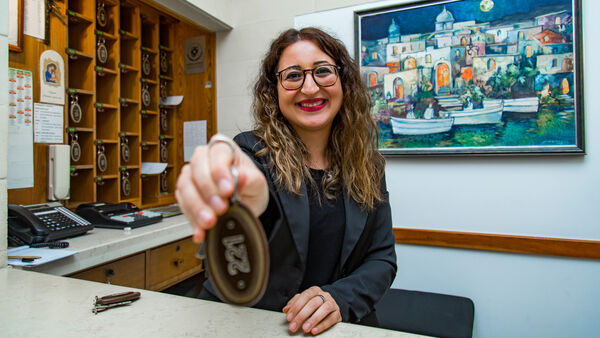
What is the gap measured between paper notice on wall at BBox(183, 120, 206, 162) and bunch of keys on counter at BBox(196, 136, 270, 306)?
254 cm

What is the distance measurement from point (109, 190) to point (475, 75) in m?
2.26

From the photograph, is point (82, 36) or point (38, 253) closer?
point (38, 253)

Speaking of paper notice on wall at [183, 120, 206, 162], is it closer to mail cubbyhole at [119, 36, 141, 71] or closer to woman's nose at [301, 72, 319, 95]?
mail cubbyhole at [119, 36, 141, 71]

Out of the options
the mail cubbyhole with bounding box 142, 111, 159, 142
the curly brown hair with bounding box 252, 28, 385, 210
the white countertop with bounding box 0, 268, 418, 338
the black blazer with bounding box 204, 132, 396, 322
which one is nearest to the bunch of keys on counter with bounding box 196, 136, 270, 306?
the white countertop with bounding box 0, 268, 418, 338

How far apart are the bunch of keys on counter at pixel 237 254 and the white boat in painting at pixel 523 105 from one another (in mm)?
2028

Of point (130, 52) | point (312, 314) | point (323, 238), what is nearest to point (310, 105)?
point (323, 238)

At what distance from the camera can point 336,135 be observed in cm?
113

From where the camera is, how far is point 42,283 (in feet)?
2.86

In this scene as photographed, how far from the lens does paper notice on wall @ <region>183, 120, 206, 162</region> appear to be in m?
2.88

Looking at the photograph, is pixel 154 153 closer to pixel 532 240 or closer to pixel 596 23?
pixel 532 240

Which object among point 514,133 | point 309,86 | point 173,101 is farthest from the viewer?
point 173,101

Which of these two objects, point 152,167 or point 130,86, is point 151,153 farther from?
point 130,86

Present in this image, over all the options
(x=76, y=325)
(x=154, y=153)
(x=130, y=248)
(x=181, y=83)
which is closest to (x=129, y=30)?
(x=181, y=83)

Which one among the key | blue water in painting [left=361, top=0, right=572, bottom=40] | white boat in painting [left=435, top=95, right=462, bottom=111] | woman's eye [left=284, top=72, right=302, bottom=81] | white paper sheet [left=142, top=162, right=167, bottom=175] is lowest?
the key
